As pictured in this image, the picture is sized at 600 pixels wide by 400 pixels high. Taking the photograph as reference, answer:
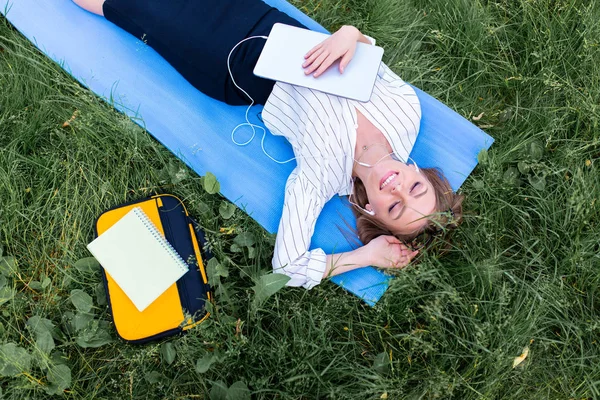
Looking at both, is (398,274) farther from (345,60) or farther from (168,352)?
(168,352)

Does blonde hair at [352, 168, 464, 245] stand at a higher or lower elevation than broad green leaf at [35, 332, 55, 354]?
higher

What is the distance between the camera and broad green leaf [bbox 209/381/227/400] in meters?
2.38

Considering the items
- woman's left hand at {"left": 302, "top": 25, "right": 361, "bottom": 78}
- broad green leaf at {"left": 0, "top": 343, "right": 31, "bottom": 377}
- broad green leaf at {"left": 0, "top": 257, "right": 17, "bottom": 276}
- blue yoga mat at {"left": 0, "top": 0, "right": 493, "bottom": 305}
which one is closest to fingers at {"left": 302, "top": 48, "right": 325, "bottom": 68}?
woman's left hand at {"left": 302, "top": 25, "right": 361, "bottom": 78}

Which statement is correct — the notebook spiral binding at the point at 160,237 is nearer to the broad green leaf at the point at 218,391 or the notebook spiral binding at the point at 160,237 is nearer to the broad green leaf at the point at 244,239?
the broad green leaf at the point at 244,239

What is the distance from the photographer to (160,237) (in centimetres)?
270

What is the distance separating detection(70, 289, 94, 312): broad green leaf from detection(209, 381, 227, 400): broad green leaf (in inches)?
34.6

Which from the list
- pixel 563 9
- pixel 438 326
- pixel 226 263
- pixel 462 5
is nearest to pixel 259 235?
pixel 226 263

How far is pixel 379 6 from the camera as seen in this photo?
3305mm

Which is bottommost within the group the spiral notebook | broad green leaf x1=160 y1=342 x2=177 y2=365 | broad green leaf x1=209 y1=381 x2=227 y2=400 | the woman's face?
broad green leaf x1=160 y1=342 x2=177 y2=365

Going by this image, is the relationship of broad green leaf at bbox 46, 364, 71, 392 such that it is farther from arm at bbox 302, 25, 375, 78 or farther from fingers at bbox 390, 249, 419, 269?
arm at bbox 302, 25, 375, 78

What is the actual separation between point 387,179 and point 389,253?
48 cm

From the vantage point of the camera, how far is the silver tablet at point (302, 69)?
101 inches

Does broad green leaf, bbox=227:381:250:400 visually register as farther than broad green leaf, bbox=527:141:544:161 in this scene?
No

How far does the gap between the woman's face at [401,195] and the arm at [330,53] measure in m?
0.66
